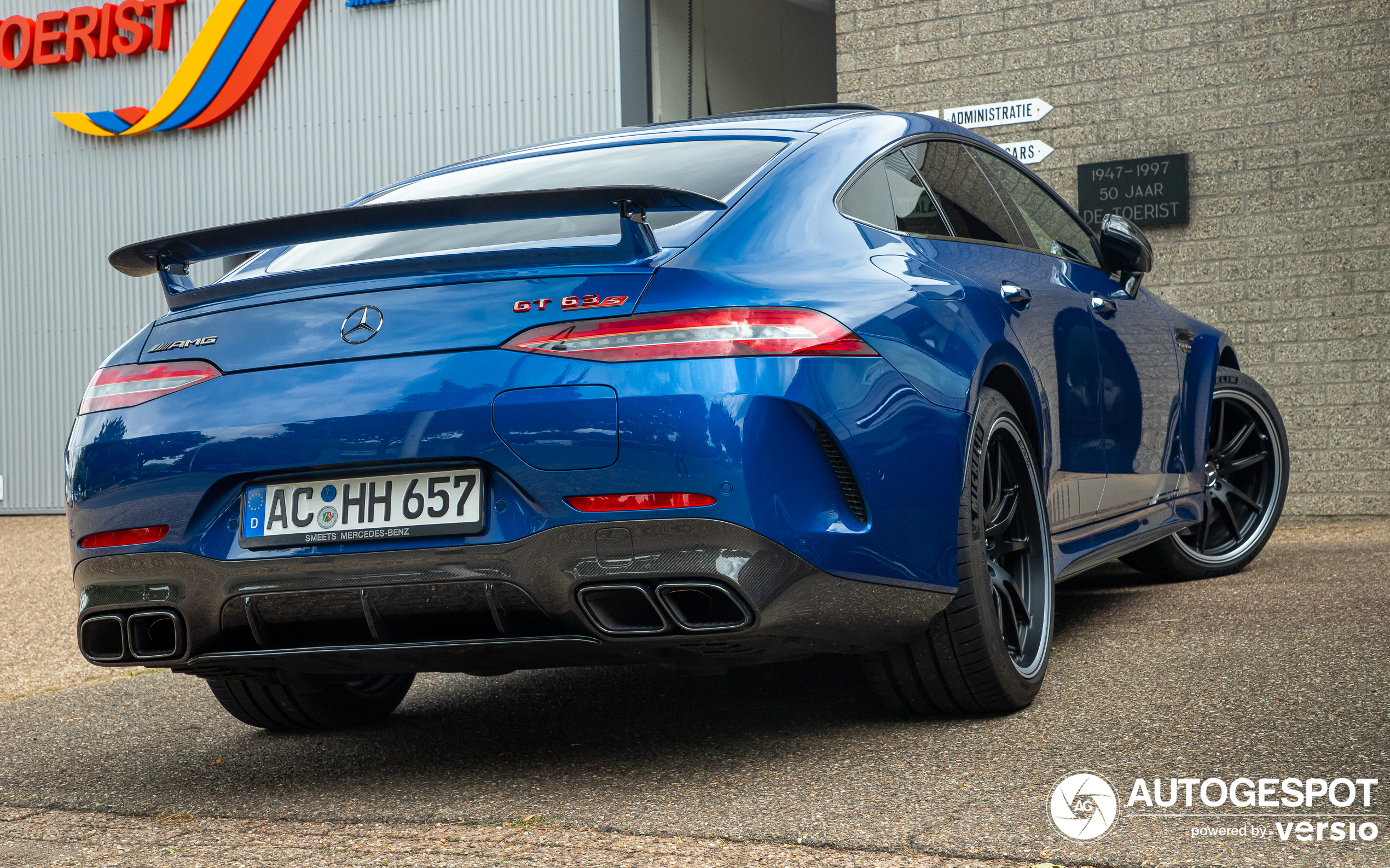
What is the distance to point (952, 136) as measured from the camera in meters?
3.81

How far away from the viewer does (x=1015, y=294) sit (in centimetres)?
340

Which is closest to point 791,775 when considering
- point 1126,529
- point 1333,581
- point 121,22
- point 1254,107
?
point 1126,529

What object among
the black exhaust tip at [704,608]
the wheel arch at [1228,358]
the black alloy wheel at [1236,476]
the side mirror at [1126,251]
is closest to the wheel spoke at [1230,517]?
the black alloy wheel at [1236,476]

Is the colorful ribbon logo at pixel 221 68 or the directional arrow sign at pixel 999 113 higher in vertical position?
the colorful ribbon logo at pixel 221 68

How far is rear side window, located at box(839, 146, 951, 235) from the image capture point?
10.1 ft

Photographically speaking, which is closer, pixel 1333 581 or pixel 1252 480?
pixel 1333 581

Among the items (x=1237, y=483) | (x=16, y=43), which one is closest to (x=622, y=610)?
(x=1237, y=483)

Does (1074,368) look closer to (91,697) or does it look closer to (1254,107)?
(91,697)

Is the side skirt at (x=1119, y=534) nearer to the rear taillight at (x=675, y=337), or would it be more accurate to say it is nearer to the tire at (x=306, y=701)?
the rear taillight at (x=675, y=337)

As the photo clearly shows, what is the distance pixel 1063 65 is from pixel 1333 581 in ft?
15.8

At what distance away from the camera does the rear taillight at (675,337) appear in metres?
2.46

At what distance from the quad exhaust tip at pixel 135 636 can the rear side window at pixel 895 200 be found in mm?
1631

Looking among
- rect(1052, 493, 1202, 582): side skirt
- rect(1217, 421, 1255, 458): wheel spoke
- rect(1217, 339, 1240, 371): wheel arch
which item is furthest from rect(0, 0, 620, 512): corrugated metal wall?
rect(1052, 493, 1202, 582): side skirt

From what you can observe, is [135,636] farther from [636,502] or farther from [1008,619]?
[1008,619]
